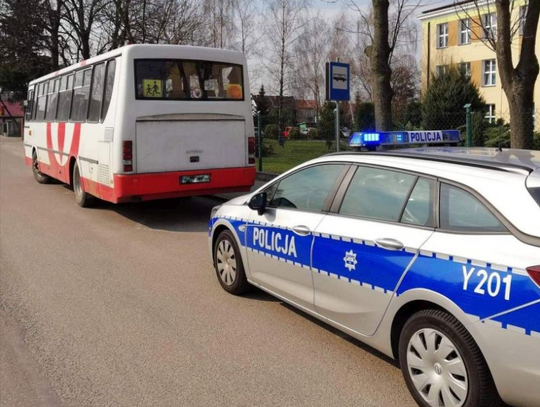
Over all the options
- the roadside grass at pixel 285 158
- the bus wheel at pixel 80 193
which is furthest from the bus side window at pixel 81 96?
the roadside grass at pixel 285 158

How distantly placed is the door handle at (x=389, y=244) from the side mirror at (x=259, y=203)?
1.56 meters

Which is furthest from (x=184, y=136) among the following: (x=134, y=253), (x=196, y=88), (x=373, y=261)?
(x=373, y=261)

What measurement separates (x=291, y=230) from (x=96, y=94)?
664cm

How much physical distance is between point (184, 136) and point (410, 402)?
22.0ft

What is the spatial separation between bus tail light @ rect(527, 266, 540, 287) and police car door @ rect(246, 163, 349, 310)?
176 cm

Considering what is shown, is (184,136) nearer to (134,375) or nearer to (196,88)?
(196,88)

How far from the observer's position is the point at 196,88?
950cm

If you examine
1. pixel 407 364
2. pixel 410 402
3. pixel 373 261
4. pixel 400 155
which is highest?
pixel 400 155

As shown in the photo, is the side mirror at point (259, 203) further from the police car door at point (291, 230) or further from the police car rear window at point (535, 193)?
the police car rear window at point (535, 193)

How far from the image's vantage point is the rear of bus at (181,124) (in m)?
8.79

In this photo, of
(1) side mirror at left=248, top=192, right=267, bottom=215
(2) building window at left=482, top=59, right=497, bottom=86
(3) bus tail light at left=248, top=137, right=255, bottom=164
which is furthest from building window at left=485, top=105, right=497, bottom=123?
(1) side mirror at left=248, top=192, right=267, bottom=215

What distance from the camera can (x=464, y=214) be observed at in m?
3.18

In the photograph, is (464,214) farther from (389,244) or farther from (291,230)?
(291,230)

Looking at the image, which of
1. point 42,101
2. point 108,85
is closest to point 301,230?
point 108,85
